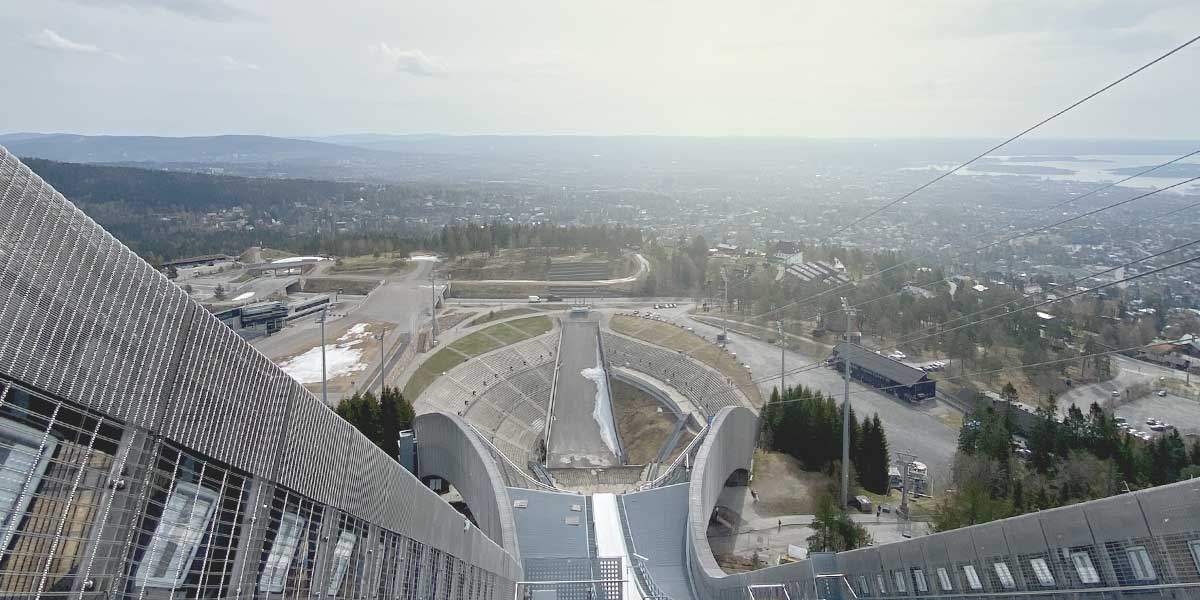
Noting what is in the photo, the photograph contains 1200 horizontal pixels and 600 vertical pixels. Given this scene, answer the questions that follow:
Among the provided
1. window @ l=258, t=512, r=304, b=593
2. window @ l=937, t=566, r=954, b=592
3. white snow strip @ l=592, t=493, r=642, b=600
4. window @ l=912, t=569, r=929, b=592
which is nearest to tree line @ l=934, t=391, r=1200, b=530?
white snow strip @ l=592, t=493, r=642, b=600

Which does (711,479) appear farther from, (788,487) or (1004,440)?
(1004,440)

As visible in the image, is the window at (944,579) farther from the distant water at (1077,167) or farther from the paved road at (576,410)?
the distant water at (1077,167)

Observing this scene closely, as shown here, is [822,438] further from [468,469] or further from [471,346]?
[471,346]

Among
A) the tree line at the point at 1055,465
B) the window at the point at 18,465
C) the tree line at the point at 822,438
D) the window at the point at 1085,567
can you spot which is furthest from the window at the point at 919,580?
the tree line at the point at 822,438

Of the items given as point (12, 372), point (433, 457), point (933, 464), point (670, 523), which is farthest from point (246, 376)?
point (933, 464)

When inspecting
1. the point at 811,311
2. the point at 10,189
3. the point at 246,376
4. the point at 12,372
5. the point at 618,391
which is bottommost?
the point at 12,372

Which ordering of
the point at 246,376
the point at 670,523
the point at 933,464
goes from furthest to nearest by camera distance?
the point at 933,464, the point at 670,523, the point at 246,376

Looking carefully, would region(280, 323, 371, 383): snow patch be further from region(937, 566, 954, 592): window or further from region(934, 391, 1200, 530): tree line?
region(937, 566, 954, 592): window
